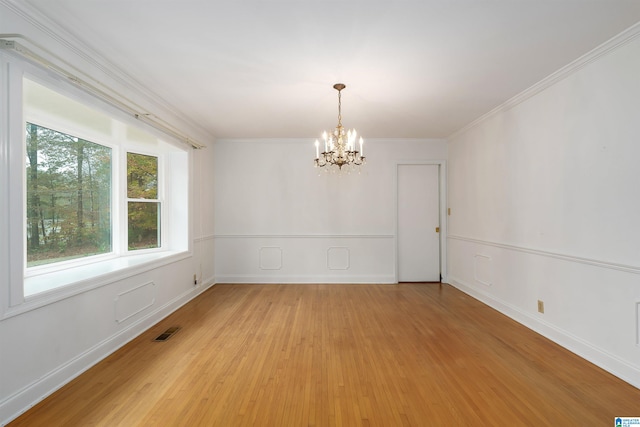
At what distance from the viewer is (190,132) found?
14.9 ft

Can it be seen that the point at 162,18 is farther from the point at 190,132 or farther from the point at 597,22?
the point at 597,22

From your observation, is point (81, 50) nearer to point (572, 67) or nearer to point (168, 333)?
point (168, 333)

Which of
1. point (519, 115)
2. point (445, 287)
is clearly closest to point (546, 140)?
point (519, 115)

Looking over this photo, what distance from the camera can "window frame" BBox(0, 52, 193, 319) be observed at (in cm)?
189

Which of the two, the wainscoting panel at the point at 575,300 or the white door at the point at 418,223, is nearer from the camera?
the wainscoting panel at the point at 575,300

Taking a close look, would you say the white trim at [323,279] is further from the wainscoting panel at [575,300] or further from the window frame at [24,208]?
the wainscoting panel at [575,300]

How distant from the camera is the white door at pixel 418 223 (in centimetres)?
564

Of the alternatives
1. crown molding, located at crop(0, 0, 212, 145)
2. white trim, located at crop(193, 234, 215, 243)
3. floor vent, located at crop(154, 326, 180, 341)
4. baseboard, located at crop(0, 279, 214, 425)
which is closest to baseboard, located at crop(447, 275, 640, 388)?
floor vent, located at crop(154, 326, 180, 341)

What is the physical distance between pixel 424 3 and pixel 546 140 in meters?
2.22

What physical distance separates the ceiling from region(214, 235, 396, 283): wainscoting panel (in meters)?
2.60

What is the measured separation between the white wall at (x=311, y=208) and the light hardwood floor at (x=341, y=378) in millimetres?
1824

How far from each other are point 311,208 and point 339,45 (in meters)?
3.45

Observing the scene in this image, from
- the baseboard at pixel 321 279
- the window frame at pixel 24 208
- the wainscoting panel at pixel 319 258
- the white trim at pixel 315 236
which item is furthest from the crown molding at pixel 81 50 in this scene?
Answer: the baseboard at pixel 321 279

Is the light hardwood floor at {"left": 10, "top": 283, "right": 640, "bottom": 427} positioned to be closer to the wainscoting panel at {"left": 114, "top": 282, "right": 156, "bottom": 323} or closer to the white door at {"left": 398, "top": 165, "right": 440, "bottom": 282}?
the wainscoting panel at {"left": 114, "top": 282, "right": 156, "bottom": 323}
